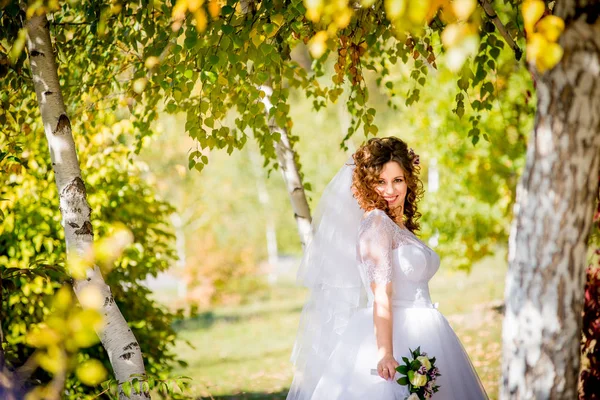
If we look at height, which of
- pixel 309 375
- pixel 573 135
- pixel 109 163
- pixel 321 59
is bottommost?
pixel 309 375

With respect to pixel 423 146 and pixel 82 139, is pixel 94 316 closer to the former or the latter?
pixel 82 139

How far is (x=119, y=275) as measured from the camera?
5477 millimetres

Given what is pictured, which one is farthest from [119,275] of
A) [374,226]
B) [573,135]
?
[573,135]

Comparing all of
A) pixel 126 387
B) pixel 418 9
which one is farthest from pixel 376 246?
pixel 418 9

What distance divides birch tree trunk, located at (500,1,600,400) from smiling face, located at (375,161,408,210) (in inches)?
55.7

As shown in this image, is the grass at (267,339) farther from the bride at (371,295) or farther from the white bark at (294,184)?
the white bark at (294,184)

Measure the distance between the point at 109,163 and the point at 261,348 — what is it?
22.6 feet

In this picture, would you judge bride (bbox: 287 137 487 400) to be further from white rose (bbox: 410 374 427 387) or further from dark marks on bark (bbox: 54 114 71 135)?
dark marks on bark (bbox: 54 114 71 135)

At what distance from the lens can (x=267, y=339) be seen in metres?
12.2

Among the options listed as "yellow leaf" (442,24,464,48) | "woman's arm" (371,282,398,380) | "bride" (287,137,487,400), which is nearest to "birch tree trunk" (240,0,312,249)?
"bride" (287,137,487,400)

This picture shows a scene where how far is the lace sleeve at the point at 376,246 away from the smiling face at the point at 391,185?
0.17m

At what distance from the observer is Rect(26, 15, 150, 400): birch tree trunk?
330 cm

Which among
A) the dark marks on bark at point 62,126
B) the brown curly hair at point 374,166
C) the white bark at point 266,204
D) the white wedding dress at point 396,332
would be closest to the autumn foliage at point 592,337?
the white wedding dress at point 396,332

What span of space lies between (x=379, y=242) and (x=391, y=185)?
42 cm
